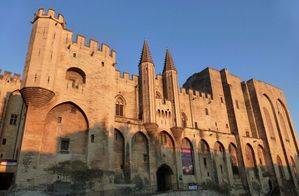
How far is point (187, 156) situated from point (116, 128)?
1068 cm

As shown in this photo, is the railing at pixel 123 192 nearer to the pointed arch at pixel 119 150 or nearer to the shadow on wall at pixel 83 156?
the shadow on wall at pixel 83 156

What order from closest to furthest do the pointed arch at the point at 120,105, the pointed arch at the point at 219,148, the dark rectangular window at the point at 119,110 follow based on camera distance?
the dark rectangular window at the point at 119,110 → the pointed arch at the point at 120,105 → the pointed arch at the point at 219,148

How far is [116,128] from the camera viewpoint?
26031 millimetres

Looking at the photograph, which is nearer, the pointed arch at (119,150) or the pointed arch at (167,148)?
the pointed arch at (119,150)

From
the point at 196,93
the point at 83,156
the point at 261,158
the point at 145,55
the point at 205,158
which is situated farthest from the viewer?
the point at 261,158

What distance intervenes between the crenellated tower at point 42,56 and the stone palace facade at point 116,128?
9 centimetres

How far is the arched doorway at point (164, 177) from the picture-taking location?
94.7ft

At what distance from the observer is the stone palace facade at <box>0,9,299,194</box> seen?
69.1 ft

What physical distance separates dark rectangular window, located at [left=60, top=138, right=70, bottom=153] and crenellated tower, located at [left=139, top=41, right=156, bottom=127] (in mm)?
9165

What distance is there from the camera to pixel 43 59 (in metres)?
22.6

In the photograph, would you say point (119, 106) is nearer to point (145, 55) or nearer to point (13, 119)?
point (145, 55)

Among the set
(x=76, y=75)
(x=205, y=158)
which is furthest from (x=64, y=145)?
(x=205, y=158)

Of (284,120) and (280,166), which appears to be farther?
(284,120)

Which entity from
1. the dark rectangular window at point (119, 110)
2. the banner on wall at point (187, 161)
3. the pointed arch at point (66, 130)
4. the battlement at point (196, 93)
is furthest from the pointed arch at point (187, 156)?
the pointed arch at point (66, 130)
